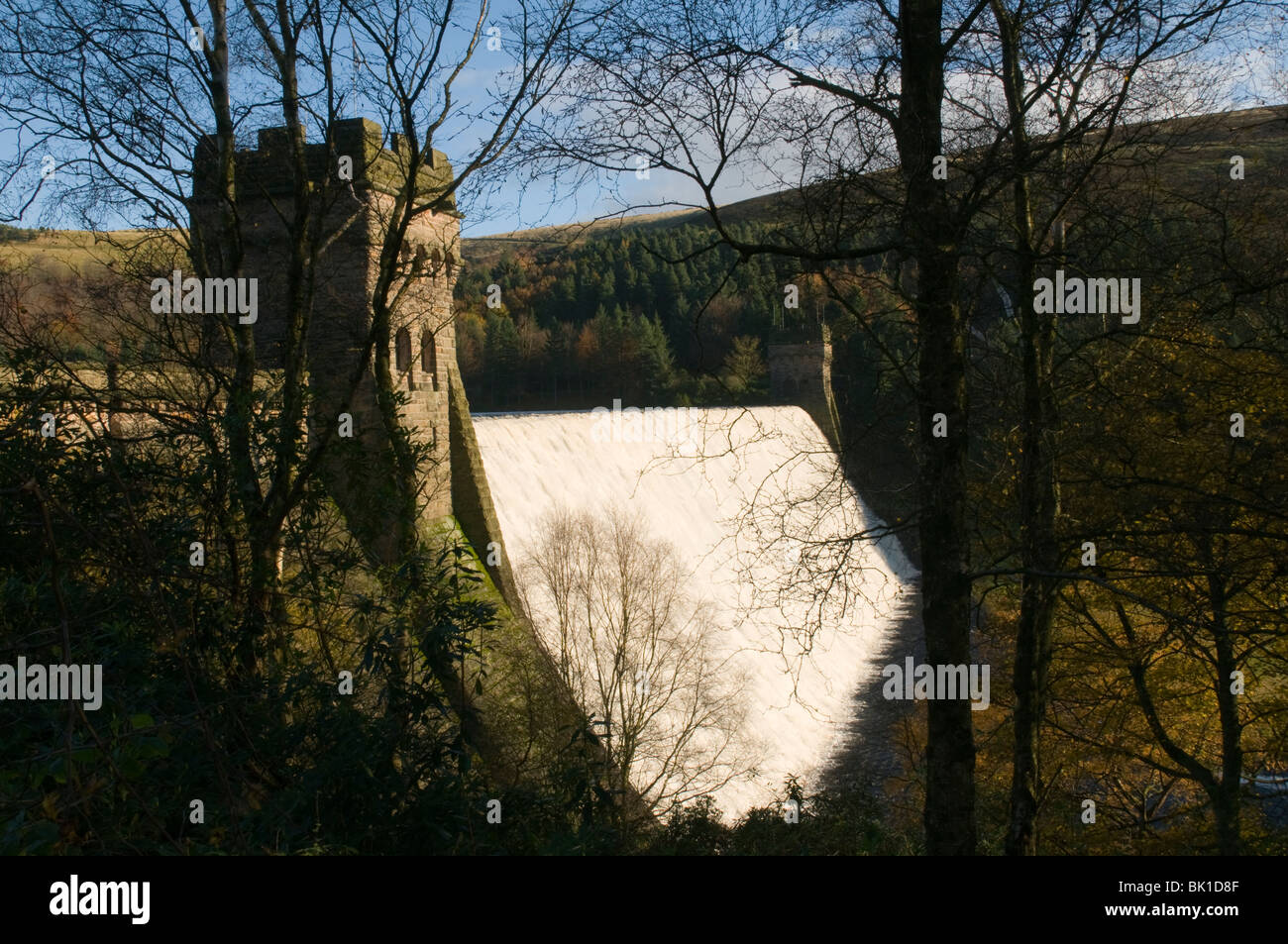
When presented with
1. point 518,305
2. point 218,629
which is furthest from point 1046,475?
point 518,305

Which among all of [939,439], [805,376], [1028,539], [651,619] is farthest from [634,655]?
[805,376]

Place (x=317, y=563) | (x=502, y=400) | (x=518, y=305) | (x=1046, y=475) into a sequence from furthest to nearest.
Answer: (x=518, y=305) < (x=502, y=400) < (x=1046, y=475) < (x=317, y=563)

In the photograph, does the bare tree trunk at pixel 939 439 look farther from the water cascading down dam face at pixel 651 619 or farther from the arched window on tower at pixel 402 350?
the arched window on tower at pixel 402 350

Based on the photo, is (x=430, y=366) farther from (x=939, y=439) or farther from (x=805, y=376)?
(x=805, y=376)

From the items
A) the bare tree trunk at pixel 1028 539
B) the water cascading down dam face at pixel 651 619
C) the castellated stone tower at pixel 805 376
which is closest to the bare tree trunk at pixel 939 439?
the bare tree trunk at pixel 1028 539

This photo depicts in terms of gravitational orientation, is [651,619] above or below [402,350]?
below

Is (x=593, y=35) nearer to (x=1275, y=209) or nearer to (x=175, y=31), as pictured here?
(x=175, y=31)

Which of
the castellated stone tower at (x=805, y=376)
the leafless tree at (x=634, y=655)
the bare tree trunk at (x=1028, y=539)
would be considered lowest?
the leafless tree at (x=634, y=655)
